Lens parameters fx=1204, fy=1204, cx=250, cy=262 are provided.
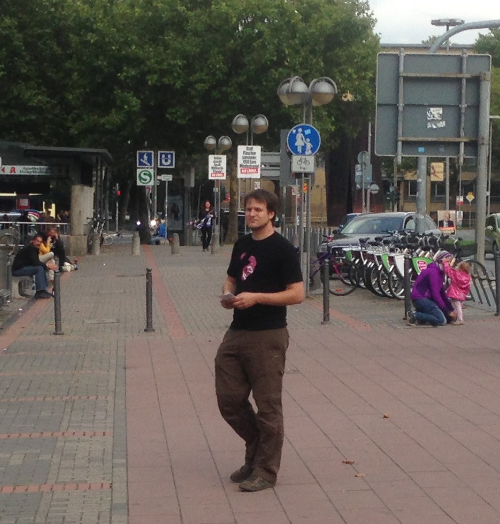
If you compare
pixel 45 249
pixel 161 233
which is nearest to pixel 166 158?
pixel 161 233

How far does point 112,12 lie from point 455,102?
80.4ft

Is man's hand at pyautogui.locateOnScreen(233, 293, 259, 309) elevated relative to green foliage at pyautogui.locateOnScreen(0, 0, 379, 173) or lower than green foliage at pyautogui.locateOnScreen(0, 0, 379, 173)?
lower

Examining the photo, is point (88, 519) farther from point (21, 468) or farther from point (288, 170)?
point (288, 170)

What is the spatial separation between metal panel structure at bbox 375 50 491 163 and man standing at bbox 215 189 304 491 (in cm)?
1527

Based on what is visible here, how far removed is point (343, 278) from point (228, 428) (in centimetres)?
1358

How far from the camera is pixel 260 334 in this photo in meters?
6.98

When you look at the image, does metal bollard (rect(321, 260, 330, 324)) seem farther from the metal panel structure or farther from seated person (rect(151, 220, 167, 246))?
seated person (rect(151, 220, 167, 246))

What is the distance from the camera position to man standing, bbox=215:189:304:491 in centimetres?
694

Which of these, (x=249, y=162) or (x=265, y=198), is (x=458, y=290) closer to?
(x=265, y=198)

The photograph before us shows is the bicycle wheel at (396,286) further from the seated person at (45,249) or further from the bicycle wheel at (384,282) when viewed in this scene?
the seated person at (45,249)

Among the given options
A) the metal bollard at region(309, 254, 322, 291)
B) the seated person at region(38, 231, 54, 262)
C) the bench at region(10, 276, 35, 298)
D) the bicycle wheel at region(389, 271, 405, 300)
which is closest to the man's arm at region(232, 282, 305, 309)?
the bicycle wheel at region(389, 271, 405, 300)

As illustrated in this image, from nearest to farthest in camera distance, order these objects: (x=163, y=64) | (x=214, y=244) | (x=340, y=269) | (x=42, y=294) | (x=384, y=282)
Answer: (x=384, y=282), (x=42, y=294), (x=340, y=269), (x=214, y=244), (x=163, y=64)

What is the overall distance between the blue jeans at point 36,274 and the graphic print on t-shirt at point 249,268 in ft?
48.7

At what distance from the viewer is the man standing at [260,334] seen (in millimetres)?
6938
